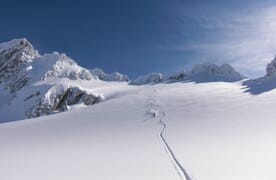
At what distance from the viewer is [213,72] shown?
2721 inches

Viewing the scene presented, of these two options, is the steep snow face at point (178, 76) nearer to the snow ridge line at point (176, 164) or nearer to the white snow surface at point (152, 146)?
the white snow surface at point (152, 146)

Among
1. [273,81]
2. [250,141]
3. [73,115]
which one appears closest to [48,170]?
[250,141]

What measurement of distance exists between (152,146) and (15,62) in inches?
3886

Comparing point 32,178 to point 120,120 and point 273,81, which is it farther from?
point 273,81

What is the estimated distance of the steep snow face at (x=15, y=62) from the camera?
9356 cm

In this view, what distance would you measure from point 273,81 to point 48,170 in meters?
37.4

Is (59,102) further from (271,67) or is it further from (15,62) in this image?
(15,62)

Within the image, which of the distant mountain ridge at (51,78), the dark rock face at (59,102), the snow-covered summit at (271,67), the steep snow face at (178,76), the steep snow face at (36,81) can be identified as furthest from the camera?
the steep snow face at (178,76)

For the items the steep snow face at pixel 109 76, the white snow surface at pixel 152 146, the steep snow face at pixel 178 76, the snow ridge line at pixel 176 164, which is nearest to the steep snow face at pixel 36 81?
the steep snow face at pixel 109 76

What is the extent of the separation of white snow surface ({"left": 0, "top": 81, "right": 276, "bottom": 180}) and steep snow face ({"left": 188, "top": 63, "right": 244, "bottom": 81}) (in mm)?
37180

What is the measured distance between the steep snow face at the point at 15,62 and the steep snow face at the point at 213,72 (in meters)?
44.1

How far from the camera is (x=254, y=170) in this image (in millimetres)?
9234

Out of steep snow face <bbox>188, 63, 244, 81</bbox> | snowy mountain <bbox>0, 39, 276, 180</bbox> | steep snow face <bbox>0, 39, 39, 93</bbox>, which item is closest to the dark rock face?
steep snow face <bbox>188, 63, 244, 81</bbox>

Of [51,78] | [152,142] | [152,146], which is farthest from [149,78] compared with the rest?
[152,146]
